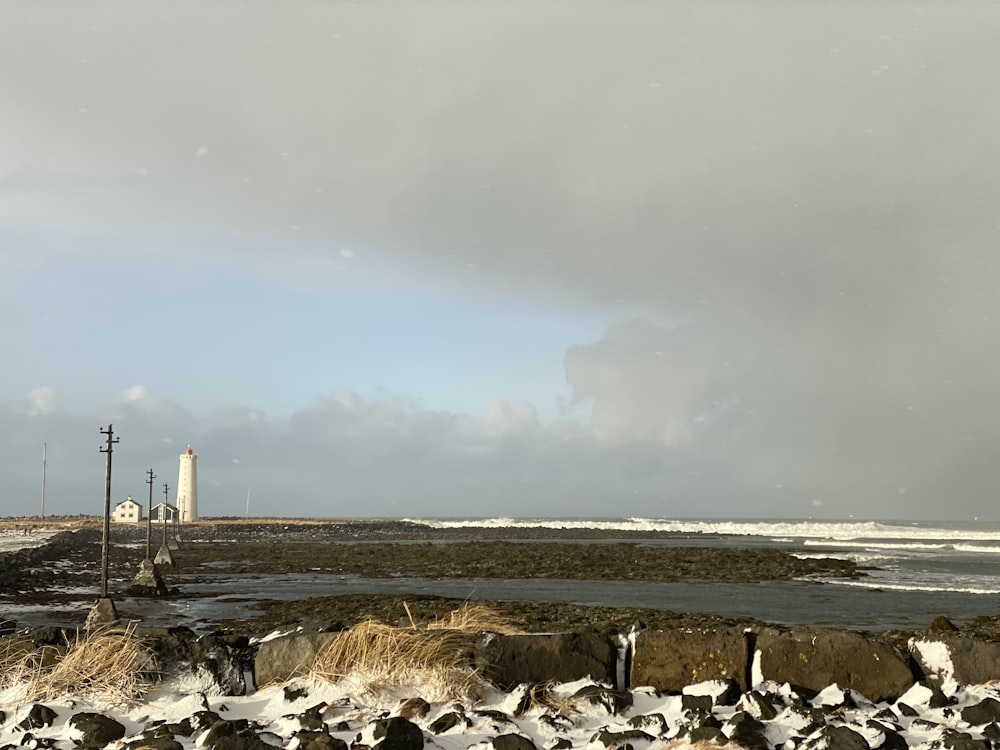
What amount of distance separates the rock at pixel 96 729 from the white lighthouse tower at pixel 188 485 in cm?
9662

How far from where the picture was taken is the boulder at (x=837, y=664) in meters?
6.53

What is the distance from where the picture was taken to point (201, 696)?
252 inches

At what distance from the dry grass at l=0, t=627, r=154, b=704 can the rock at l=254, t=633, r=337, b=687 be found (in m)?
0.89

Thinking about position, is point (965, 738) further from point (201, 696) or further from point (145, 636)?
point (145, 636)

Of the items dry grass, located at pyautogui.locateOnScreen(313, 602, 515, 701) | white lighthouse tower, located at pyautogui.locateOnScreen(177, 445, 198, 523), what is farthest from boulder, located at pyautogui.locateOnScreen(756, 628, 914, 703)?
white lighthouse tower, located at pyautogui.locateOnScreen(177, 445, 198, 523)

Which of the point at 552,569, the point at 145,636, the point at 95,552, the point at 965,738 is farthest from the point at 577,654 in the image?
the point at 95,552

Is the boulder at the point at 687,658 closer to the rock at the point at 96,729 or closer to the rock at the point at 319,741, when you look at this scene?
the rock at the point at 319,741

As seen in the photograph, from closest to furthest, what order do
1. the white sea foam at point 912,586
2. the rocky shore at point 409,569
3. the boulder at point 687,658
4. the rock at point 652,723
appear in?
the rock at point 652,723, the boulder at point 687,658, the rocky shore at point 409,569, the white sea foam at point 912,586

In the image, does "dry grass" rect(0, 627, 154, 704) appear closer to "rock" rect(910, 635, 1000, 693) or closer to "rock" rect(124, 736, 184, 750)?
"rock" rect(124, 736, 184, 750)

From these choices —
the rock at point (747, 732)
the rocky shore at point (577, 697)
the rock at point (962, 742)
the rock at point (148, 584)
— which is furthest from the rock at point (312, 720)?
the rock at point (148, 584)

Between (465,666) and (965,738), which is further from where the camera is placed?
(465,666)

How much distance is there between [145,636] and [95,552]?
52993 millimetres

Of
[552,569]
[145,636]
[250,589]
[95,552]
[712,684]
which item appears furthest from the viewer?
[95,552]

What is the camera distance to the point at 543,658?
6680 mm
